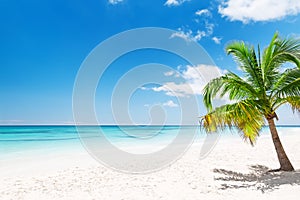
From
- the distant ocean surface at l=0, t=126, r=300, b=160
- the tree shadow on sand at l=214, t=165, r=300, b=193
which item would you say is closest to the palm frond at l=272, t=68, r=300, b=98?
the distant ocean surface at l=0, t=126, r=300, b=160

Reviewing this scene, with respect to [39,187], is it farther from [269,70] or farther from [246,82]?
[269,70]

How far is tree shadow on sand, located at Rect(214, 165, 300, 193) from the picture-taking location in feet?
14.0

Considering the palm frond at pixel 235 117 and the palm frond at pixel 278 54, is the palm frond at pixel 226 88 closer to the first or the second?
the palm frond at pixel 235 117

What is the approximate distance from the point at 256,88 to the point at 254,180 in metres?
2.25

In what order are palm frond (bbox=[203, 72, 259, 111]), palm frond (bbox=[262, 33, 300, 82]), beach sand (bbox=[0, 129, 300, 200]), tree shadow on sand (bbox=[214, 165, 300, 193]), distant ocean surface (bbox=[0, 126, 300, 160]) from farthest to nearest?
1. distant ocean surface (bbox=[0, 126, 300, 160])
2. palm frond (bbox=[203, 72, 259, 111])
3. palm frond (bbox=[262, 33, 300, 82])
4. tree shadow on sand (bbox=[214, 165, 300, 193])
5. beach sand (bbox=[0, 129, 300, 200])

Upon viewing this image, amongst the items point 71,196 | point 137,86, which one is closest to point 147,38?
point 137,86

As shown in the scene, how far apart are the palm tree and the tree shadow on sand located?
0.86 meters

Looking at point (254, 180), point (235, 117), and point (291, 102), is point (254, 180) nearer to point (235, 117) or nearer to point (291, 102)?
point (235, 117)

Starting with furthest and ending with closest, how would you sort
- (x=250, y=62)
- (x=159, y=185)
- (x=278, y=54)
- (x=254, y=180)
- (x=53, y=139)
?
(x=53, y=139)
(x=250, y=62)
(x=278, y=54)
(x=254, y=180)
(x=159, y=185)

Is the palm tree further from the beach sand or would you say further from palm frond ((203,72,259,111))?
the beach sand

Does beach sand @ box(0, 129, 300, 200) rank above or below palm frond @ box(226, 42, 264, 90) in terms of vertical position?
below

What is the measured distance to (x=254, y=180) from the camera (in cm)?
497

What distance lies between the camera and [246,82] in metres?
5.64

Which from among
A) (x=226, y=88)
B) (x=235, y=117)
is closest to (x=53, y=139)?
(x=226, y=88)
